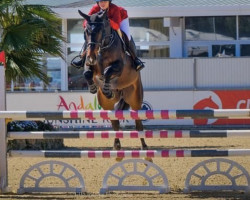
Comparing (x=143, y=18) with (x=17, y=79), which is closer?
(x=17, y=79)

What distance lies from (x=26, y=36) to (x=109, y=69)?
526 cm

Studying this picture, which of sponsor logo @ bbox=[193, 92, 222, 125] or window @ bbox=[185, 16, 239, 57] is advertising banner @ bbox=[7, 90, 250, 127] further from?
window @ bbox=[185, 16, 239, 57]

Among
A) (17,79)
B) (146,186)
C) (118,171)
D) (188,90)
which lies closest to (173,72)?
(188,90)

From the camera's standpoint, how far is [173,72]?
24.5 meters

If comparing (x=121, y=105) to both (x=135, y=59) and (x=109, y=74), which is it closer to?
(x=135, y=59)

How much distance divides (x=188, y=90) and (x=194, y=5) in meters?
4.65

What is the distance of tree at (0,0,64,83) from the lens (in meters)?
14.6

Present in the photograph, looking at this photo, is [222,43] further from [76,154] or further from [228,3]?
[76,154]

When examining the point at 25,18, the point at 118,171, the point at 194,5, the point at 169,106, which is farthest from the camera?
the point at 194,5

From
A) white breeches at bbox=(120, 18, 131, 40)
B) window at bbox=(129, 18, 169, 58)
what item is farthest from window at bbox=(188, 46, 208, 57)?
white breeches at bbox=(120, 18, 131, 40)

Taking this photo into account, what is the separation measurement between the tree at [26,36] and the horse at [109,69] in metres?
4.12

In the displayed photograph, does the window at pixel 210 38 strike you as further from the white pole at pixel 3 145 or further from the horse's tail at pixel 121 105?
the white pole at pixel 3 145

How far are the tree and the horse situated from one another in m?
4.12

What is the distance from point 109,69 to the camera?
386 inches
